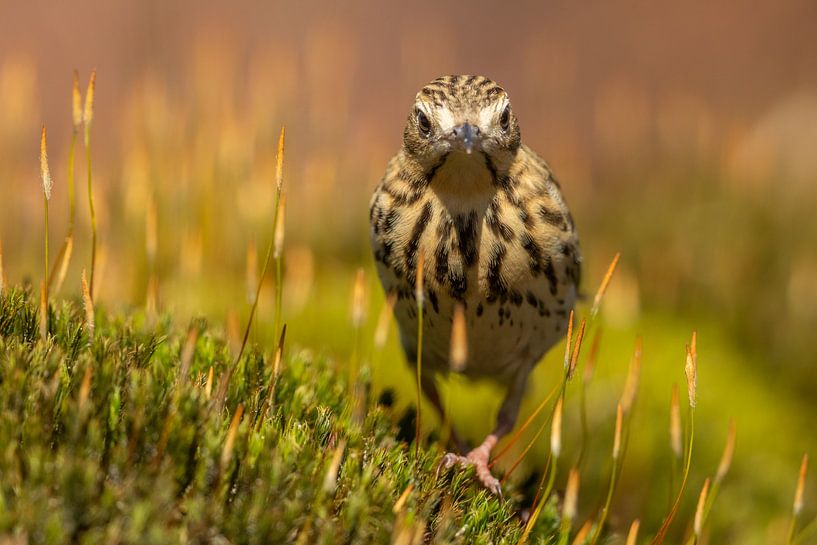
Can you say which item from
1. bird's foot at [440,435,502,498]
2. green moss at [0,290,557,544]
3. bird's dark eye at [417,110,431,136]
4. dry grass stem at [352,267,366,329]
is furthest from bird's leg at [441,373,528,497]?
bird's dark eye at [417,110,431,136]

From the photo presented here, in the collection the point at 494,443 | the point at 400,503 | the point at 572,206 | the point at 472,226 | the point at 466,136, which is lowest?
the point at 494,443

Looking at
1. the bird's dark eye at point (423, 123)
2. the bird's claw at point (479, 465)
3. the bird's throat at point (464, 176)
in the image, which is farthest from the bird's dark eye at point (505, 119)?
the bird's claw at point (479, 465)

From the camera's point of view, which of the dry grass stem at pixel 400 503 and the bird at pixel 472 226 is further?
the bird at pixel 472 226

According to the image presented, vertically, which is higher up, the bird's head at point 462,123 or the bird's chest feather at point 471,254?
the bird's head at point 462,123

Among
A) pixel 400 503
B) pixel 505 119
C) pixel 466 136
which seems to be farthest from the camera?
pixel 505 119

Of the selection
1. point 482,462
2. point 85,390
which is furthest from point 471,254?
point 85,390

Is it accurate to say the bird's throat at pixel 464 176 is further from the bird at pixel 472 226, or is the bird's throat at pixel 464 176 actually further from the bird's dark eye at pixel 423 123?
the bird's dark eye at pixel 423 123

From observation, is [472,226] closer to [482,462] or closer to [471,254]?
[471,254]

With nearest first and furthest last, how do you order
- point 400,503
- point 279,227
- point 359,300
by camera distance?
1. point 400,503
2. point 279,227
3. point 359,300

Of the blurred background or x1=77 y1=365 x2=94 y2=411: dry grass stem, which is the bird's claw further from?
x1=77 y1=365 x2=94 y2=411: dry grass stem
